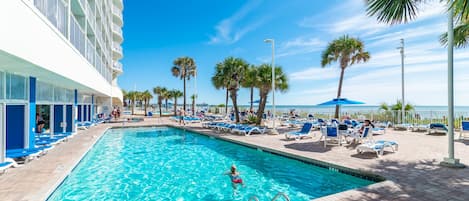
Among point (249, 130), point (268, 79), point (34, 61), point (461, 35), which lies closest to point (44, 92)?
point (34, 61)

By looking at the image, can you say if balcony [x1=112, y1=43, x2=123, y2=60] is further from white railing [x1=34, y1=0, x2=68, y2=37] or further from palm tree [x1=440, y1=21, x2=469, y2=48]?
palm tree [x1=440, y1=21, x2=469, y2=48]

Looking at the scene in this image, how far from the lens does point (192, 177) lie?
7172mm

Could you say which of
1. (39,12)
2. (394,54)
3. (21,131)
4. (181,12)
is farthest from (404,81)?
(21,131)

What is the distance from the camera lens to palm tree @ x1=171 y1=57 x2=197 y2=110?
3331cm

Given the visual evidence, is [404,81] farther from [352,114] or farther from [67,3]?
[67,3]

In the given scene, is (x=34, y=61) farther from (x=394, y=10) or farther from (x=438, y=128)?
(x=438, y=128)

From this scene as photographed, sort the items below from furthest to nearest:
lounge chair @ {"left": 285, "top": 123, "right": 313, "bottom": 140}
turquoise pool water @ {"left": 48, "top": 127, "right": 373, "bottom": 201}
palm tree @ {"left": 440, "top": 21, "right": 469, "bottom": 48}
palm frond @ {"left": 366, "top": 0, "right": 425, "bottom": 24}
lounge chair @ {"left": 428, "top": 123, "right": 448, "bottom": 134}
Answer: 1. lounge chair @ {"left": 428, "top": 123, "right": 448, "bottom": 134}
2. lounge chair @ {"left": 285, "top": 123, "right": 313, "bottom": 140}
3. palm tree @ {"left": 440, "top": 21, "right": 469, "bottom": 48}
4. palm frond @ {"left": 366, "top": 0, "right": 425, "bottom": 24}
5. turquoise pool water @ {"left": 48, "top": 127, "right": 373, "bottom": 201}

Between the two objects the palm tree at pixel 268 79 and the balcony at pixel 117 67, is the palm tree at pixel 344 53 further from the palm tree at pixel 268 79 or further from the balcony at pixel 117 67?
the balcony at pixel 117 67

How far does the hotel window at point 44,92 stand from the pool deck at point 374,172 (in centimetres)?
223

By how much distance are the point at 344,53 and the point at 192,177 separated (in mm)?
16222

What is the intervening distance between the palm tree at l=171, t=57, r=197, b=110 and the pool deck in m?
24.3

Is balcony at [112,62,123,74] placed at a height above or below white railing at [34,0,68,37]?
above

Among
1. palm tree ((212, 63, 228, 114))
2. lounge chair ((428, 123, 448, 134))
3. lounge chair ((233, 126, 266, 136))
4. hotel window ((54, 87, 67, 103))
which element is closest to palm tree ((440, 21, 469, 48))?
lounge chair ((428, 123, 448, 134))

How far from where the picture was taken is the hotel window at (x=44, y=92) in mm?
9402
